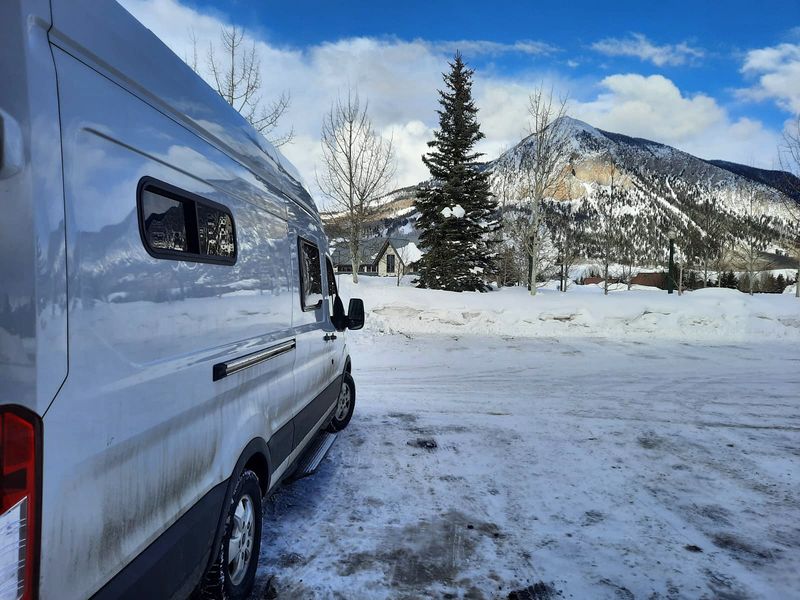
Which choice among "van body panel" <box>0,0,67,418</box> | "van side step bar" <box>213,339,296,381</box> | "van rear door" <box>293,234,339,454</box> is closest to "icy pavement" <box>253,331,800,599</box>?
"van rear door" <box>293,234,339,454</box>

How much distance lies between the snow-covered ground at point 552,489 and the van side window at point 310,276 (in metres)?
1.58

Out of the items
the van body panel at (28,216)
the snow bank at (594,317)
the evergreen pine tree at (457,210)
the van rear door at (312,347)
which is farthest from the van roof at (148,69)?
the evergreen pine tree at (457,210)

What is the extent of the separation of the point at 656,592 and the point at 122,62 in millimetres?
3656

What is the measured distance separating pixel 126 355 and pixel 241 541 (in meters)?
1.52

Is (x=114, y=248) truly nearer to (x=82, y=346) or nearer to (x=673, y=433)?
(x=82, y=346)

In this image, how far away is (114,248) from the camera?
1586 mm

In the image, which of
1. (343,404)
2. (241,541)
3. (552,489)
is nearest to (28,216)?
(241,541)

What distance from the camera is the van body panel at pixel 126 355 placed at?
1.38 m

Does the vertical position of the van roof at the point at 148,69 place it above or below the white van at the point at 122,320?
above

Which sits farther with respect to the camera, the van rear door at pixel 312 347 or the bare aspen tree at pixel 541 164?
the bare aspen tree at pixel 541 164

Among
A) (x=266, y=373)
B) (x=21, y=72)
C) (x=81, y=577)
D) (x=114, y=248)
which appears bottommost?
(x=81, y=577)

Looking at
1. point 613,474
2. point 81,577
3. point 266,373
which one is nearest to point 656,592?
point 613,474

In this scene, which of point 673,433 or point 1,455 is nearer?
point 1,455

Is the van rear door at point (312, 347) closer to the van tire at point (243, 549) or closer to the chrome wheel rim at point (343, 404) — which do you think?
the chrome wheel rim at point (343, 404)
